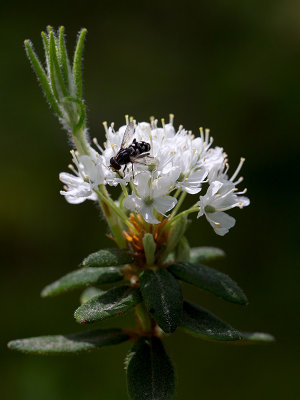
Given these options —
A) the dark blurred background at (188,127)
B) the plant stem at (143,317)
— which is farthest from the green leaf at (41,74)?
the dark blurred background at (188,127)

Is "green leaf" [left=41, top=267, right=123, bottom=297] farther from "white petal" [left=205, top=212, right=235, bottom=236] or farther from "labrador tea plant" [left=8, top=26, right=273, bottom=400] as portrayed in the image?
"white petal" [left=205, top=212, right=235, bottom=236]

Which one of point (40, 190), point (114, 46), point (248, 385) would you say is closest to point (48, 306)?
point (40, 190)

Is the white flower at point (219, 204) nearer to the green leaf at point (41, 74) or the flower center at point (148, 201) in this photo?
the flower center at point (148, 201)

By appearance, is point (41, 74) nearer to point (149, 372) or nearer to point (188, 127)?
point (149, 372)

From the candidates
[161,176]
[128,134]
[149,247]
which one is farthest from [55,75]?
[149,247]

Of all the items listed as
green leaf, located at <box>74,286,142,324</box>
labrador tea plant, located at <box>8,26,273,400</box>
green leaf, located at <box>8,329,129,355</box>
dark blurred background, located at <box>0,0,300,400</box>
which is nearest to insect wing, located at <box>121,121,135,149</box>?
labrador tea plant, located at <box>8,26,273,400</box>

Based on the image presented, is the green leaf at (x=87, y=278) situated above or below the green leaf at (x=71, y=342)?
above
